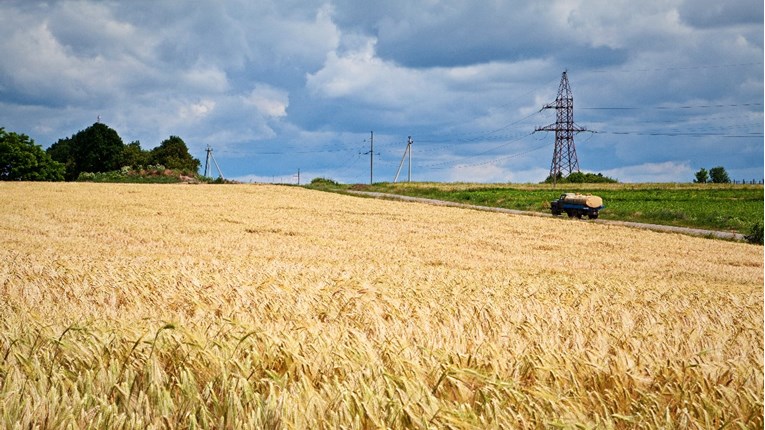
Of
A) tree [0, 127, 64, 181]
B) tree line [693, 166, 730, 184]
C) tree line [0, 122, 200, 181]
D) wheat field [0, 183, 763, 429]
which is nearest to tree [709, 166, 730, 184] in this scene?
tree line [693, 166, 730, 184]

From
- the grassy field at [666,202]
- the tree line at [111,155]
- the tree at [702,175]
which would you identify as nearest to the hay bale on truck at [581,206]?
the grassy field at [666,202]

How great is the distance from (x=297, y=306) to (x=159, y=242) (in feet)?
41.2

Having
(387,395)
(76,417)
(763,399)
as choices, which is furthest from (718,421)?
(76,417)

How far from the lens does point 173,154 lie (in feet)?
366

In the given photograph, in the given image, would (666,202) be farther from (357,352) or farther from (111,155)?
(111,155)

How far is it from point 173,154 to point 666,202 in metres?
85.8

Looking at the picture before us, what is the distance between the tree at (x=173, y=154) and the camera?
10938 centimetres

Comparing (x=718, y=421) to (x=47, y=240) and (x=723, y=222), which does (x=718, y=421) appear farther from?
(x=723, y=222)

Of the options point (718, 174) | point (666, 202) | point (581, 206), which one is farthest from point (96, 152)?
point (718, 174)

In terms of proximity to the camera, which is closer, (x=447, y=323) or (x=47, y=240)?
(x=447, y=323)

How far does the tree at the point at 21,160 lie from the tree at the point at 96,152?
1891cm

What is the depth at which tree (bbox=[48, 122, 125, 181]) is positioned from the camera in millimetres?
107750

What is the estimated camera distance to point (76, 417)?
8.02ft

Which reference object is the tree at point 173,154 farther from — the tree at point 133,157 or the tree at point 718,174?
the tree at point 718,174
